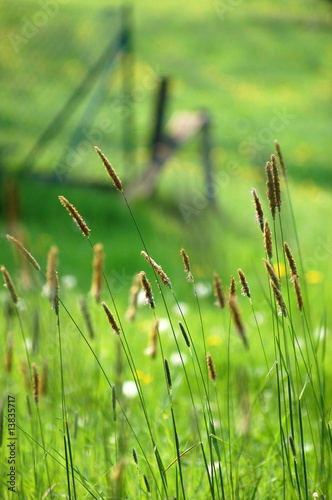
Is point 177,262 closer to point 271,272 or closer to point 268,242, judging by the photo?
point 268,242

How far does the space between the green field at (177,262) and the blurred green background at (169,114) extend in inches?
1.2

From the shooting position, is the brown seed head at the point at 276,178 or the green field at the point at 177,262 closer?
the brown seed head at the point at 276,178

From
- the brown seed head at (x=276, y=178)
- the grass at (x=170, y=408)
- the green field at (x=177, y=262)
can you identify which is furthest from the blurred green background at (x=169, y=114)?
the brown seed head at (x=276, y=178)

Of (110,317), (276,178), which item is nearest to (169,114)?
(276,178)

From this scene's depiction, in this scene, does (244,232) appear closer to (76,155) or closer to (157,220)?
(157,220)

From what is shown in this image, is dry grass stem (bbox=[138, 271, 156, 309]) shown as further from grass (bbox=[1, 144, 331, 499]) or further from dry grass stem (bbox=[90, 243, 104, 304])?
dry grass stem (bbox=[90, 243, 104, 304])

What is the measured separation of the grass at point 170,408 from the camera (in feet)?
4.99

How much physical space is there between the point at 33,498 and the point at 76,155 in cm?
612

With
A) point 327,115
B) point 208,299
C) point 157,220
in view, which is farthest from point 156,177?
point 327,115

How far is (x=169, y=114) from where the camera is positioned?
1081 cm

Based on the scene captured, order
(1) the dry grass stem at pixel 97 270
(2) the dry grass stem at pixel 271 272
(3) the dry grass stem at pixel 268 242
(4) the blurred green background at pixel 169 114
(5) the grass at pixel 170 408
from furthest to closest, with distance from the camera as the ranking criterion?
(4) the blurred green background at pixel 169 114, (1) the dry grass stem at pixel 97 270, (5) the grass at pixel 170 408, (3) the dry grass stem at pixel 268 242, (2) the dry grass stem at pixel 271 272

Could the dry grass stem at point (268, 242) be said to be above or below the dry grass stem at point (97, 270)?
below

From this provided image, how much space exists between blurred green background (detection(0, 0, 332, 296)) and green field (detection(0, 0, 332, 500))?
0.10 ft

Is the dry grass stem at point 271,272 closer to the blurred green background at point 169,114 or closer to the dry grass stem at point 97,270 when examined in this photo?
the dry grass stem at point 97,270
